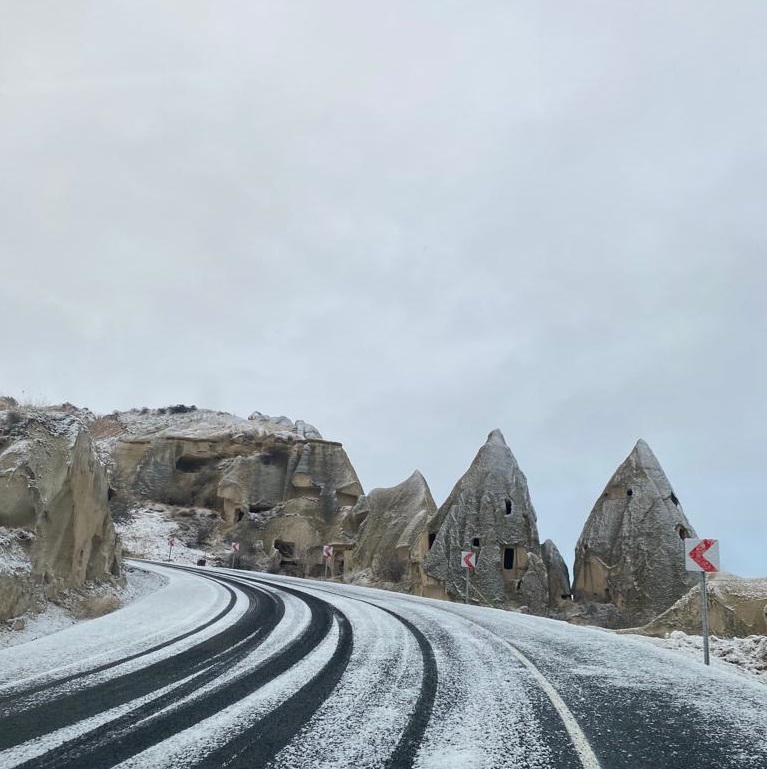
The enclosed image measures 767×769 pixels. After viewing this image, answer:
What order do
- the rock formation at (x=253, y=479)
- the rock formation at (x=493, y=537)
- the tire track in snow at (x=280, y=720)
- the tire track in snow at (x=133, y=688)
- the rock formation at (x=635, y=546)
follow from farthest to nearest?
the rock formation at (x=253, y=479) → the rock formation at (x=493, y=537) → the rock formation at (x=635, y=546) → the tire track in snow at (x=133, y=688) → the tire track in snow at (x=280, y=720)

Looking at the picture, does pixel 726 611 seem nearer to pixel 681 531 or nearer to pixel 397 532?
pixel 681 531

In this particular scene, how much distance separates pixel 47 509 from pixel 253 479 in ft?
184

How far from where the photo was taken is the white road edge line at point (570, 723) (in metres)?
4.65

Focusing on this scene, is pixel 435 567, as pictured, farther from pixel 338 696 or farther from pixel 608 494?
pixel 338 696

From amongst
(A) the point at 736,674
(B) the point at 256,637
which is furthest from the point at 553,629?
(B) the point at 256,637

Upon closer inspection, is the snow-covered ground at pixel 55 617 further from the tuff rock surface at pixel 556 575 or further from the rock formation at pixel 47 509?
the tuff rock surface at pixel 556 575

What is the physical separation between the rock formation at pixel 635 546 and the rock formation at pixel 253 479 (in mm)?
22981

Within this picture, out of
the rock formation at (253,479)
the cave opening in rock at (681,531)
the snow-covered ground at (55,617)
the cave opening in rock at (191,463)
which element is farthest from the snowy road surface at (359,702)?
the cave opening in rock at (191,463)

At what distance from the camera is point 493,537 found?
129 feet

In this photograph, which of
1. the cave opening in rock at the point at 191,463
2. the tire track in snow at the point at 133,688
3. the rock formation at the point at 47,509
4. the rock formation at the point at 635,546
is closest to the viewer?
the tire track in snow at the point at 133,688

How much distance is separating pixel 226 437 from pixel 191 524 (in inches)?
570

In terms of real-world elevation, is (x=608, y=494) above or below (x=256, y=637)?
above

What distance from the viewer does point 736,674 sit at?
29.8 feet

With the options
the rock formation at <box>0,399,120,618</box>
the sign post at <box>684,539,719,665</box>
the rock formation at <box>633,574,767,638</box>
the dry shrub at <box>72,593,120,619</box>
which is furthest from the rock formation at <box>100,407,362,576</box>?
the sign post at <box>684,539,719,665</box>
